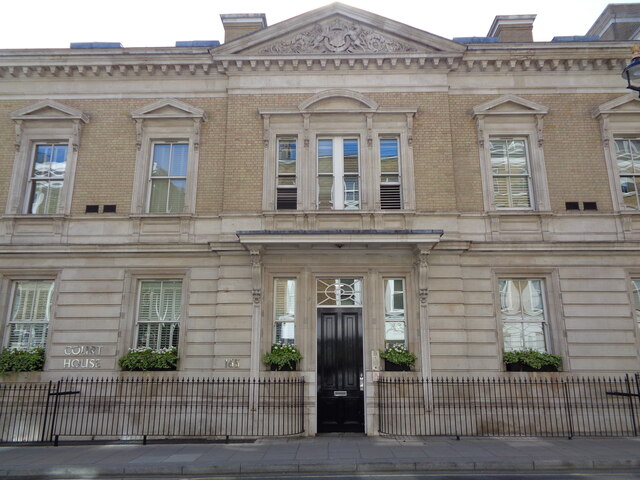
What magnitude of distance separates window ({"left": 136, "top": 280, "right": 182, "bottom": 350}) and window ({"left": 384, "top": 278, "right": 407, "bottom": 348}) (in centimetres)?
552

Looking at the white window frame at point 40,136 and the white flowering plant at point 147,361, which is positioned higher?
the white window frame at point 40,136

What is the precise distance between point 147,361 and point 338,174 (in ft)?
23.3

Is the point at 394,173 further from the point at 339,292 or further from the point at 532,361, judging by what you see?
the point at 532,361

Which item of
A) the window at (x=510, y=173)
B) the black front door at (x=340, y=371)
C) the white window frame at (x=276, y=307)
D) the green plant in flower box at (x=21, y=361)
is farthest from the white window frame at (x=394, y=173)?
A: the green plant in flower box at (x=21, y=361)

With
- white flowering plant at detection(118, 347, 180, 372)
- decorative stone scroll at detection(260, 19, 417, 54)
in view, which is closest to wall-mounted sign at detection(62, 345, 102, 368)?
white flowering plant at detection(118, 347, 180, 372)

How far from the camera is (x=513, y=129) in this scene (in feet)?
44.2

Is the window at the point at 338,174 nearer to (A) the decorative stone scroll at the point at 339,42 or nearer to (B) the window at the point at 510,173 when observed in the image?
(A) the decorative stone scroll at the point at 339,42

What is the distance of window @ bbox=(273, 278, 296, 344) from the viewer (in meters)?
12.4

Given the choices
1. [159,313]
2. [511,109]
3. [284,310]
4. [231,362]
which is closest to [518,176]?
[511,109]

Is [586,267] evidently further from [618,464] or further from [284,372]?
[284,372]

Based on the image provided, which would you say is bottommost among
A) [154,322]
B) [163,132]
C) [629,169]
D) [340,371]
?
[340,371]

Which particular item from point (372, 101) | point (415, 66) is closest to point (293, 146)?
point (372, 101)

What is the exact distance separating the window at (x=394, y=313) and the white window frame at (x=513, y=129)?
11.7ft

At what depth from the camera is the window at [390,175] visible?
13.0 meters
